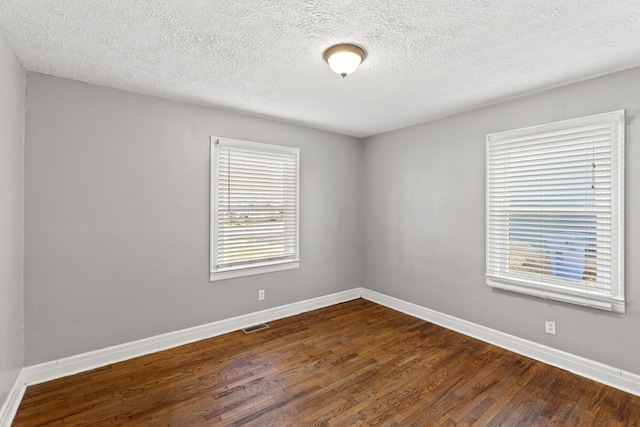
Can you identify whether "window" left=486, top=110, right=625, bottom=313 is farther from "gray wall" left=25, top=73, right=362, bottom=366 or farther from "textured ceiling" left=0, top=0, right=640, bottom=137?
"gray wall" left=25, top=73, right=362, bottom=366

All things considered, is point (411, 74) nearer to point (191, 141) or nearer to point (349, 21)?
point (349, 21)

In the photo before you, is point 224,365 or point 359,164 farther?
point 359,164

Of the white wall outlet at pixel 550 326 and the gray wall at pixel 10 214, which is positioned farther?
the white wall outlet at pixel 550 326

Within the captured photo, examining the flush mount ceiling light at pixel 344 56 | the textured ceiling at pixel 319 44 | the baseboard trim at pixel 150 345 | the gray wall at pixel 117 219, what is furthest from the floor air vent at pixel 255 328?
the flush mount ceiling light at pixel 344 56

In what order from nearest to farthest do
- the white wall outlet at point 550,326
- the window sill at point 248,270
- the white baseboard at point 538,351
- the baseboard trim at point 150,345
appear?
the white baseboard at point 538,351 < the baseboard trim at point 150,345 < the white wall outlet at point 550,326 < the window sill at point 248,270

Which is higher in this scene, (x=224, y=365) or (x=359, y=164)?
(x=359, y=164)

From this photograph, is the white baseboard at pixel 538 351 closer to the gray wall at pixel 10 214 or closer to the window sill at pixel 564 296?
the window sill at pixel 564 296

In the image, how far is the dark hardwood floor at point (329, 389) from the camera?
2.07 m

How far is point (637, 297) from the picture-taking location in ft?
7.79

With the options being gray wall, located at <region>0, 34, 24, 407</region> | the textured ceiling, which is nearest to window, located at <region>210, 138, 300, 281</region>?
the textured ceiling

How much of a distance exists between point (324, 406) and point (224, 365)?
1.08m

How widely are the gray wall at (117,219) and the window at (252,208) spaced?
13 cm

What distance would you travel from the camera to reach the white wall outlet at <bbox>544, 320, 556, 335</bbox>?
2.79m

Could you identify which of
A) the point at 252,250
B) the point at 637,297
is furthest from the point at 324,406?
the point at 637,297
